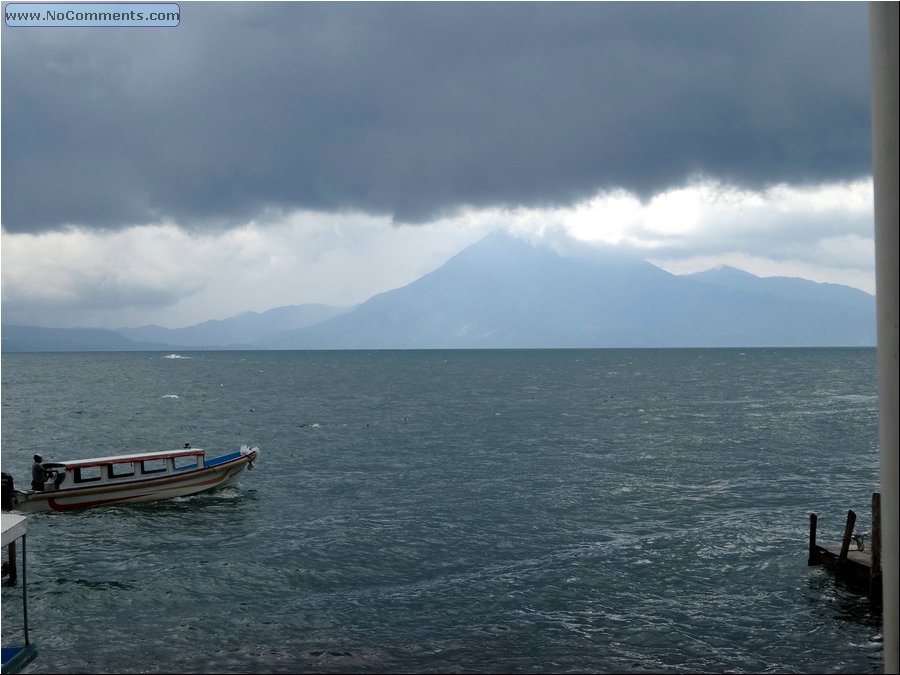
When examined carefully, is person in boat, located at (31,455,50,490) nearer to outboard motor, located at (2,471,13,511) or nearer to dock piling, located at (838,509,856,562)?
outboard motor, located at (2,471,13,511)

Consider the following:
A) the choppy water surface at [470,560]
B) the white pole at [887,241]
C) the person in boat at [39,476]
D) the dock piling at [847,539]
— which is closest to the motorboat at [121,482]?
the person in boat at [39,476]

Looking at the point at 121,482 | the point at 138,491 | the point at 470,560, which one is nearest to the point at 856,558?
the point at 470,560

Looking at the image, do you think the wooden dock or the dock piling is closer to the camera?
the wooden dock

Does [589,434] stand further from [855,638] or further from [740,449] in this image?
[855,638]

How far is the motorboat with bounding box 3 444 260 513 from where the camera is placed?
42.0 meters

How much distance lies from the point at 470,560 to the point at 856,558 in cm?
1537

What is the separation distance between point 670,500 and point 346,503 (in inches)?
774

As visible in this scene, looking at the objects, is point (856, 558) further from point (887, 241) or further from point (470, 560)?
point (887, 241)

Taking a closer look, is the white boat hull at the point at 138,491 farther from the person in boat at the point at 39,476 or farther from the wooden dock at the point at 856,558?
the wooden dock at the point at 856,558

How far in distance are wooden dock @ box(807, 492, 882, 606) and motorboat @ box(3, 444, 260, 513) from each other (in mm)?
33938

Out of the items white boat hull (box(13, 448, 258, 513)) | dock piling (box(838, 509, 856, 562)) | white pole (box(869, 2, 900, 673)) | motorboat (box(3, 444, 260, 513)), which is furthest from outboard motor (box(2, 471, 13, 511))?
white pole (box(869, 2, 900, 673))

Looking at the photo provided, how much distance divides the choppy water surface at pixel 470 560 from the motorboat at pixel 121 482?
898 mm

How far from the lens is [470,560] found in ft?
108

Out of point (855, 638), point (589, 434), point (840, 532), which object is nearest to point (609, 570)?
point (855, 638)
